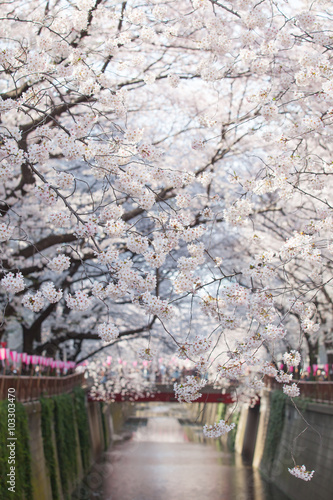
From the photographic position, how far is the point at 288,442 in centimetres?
1933

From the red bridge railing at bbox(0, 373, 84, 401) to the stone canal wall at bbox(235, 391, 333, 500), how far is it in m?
5.22

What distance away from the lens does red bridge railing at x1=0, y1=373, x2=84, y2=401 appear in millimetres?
10510

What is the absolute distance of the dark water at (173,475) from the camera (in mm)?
17781

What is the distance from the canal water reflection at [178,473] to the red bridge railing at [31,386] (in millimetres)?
3646

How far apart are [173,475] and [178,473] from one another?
0.50 m

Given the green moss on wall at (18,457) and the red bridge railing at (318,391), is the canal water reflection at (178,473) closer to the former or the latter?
the red bridge railing at (318,391)

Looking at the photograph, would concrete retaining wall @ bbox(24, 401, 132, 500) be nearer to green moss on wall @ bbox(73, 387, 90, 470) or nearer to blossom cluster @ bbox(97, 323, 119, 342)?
green moss on wall @ bbox(73, 387, 90, 470)

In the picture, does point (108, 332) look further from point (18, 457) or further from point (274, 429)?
point (274, 429)

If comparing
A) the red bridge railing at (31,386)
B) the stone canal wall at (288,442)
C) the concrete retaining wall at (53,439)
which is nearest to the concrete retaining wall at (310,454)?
the stone canal wall at (288,442)

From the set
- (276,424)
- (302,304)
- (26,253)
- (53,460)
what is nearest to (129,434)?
(276,424)

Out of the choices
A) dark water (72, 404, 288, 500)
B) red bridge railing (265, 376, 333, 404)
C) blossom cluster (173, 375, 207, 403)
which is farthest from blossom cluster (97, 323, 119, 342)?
dark water (72, 404, 288, 500)

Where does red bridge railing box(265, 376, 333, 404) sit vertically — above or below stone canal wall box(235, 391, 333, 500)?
above

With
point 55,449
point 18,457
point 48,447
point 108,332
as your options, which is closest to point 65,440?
point 55,449

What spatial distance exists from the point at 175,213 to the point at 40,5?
4.77 metres
